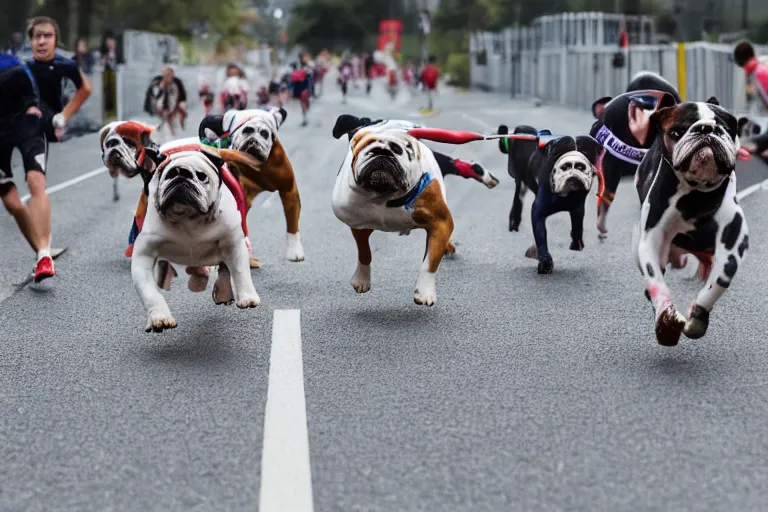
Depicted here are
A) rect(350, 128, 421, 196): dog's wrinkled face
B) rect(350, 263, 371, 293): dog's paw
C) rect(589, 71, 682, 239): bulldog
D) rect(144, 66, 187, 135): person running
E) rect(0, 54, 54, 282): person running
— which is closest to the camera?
rect(350, 128, 421, 196): dog's wrinkled face

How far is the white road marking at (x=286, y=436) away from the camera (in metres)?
4.48

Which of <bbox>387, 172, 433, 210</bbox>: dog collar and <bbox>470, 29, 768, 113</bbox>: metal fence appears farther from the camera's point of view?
<bbox>470, 29, 768, 113</bbox>: metal fence

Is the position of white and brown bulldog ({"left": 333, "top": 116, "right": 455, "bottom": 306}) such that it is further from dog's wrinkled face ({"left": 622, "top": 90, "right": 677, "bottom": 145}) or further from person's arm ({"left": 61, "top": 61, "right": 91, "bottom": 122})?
person's arm ({"left": 61, "top": 61, "right": 91, "bottom": 122})

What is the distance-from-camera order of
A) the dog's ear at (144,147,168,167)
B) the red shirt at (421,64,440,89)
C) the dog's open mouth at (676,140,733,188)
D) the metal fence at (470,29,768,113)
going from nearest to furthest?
1. the dog's open mouth at (676,140,733,188)
2. the dog's ear at (144,147,168,167)
3. the metal fence at (470,29,768,113)
4. the red shirt at (421,64,440,89)

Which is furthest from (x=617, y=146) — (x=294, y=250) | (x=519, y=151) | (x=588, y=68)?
(x=588, y=68)

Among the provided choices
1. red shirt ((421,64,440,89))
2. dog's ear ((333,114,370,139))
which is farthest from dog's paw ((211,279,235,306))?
red shirt ((421,64,440,89))

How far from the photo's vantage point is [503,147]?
404 inches

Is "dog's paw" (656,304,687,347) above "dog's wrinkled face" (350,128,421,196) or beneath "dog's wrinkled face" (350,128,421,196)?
beneath

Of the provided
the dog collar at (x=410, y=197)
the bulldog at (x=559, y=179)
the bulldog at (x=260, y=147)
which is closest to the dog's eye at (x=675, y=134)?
the dog collar at (x=410, y=197)

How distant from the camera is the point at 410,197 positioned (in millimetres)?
7918

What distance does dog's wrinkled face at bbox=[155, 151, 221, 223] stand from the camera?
6.78m

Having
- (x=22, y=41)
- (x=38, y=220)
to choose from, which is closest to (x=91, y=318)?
(x=38, y=220)

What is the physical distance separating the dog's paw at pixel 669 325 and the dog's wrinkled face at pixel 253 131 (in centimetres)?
389

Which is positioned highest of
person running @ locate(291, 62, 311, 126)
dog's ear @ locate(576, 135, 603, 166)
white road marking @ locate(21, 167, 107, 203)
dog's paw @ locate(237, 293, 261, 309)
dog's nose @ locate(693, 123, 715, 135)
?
dog's nose @ locate(693, 123, 715, 135)
